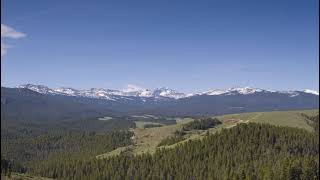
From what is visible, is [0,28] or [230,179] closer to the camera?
[0,28]

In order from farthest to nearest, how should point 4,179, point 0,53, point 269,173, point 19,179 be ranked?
point 269,173
point 19,179
point 4,179
point 0,53

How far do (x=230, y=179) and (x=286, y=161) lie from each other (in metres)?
23.3

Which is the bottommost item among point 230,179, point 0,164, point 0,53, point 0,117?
point 230,179

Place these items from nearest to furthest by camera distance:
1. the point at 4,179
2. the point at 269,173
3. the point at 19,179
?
the point at 4,179 → the point at 19,179 → the point at 269,173

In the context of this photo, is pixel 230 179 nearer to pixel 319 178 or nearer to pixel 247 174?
pixel 247 174

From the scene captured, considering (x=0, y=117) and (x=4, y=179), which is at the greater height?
(x=0, y=117)

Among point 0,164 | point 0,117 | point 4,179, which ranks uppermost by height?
point 0,117

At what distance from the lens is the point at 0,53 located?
17375 mm

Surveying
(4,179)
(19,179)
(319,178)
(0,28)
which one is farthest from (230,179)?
(0,28)

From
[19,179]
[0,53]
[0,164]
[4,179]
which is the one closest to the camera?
[0,164]

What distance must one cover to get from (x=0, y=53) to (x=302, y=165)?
625 ft

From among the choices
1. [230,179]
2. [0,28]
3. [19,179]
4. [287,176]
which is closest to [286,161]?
[287,176]

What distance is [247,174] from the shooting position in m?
188

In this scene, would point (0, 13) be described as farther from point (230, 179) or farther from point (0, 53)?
point (230, 179)
